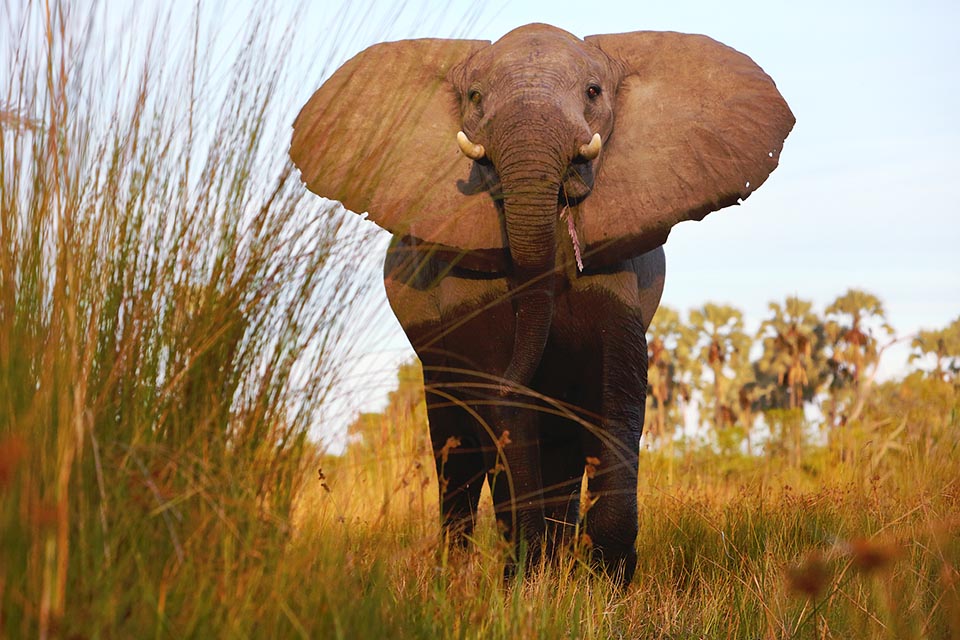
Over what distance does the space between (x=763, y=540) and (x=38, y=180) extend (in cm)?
334

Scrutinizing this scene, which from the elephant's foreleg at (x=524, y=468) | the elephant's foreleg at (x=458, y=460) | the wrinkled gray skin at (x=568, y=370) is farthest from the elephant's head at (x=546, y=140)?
the elephant's foreleg at (x=458, y=460)

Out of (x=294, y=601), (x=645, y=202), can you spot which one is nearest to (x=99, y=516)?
(x=294, y=601)

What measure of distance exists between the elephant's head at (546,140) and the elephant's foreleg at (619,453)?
0.33 meters

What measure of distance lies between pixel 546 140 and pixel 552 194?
0.63 feet

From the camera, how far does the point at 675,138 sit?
5.04 metres

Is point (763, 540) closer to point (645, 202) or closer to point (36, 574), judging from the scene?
point (645, 202)

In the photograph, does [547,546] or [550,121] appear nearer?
[550,121]

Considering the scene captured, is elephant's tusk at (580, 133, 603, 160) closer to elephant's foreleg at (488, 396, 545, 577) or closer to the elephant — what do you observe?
the elephant

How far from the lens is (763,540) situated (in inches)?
205

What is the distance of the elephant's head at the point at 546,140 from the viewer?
455 cm

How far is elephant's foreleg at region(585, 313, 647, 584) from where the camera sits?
4938 mm

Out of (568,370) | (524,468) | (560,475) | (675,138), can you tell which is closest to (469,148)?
(675,138)

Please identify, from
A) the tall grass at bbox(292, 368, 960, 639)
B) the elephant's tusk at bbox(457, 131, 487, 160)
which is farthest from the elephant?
the tall grass at bbox(292, 368, 960, 639)

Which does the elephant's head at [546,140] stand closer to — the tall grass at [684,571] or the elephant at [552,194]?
the elephant at [552,194]
